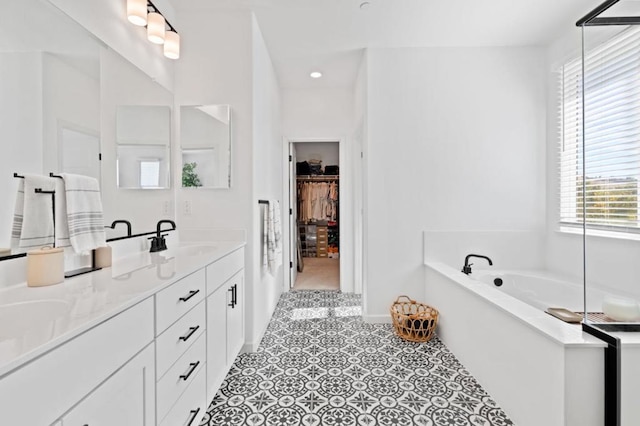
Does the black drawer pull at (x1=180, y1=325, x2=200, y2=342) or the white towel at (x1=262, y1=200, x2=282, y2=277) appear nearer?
the black drawer pull at (x1=180, y1=325, x2=200, y2=342)

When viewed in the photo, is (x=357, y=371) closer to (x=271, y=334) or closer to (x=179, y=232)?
(x=271, y=334)

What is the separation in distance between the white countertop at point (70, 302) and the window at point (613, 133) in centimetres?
202

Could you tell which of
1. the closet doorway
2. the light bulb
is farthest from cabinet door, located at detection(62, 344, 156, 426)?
the closet doorway

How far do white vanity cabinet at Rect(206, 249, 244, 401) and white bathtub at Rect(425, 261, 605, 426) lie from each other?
162 centimetres

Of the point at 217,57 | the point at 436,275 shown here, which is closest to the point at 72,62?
the point at 217,57

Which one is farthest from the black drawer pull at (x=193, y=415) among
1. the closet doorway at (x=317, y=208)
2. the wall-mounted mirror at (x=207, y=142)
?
the closet doorway at (x=317, y=208)

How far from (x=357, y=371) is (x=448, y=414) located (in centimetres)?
63

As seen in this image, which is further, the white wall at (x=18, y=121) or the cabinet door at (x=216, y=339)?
the cabinet door at (x=216, y=339)

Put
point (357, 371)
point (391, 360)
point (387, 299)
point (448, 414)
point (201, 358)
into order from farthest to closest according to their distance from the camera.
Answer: point (387, 299) → point (391, 360) → point (357, 371) → point (448, 414) → point (201, 358)

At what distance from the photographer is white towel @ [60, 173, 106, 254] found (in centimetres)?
134

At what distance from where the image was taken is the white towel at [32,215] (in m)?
1.20

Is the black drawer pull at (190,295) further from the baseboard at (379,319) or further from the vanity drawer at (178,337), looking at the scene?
the baseboard at (379,319)

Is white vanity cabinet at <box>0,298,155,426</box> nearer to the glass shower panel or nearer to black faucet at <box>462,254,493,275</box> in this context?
the glass shower panel

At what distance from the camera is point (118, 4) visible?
190 cm
